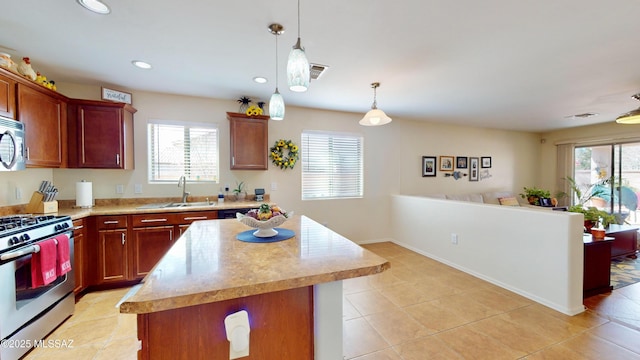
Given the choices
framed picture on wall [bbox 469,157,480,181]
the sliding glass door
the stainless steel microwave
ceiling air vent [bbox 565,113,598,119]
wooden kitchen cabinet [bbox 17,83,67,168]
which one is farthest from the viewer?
framed picture on wall [bbox 469,157,480,181]

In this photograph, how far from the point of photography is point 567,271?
2336mm

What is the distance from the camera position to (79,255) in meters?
2.55

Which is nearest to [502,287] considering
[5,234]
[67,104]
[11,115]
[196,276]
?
[196,276]

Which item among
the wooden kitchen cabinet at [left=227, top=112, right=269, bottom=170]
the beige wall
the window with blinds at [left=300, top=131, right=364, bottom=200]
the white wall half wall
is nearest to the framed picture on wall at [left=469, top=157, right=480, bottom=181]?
the beige wall

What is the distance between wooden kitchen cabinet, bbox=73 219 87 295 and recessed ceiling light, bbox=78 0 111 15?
2001 mm

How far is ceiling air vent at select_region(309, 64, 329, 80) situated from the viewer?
8.45 ft

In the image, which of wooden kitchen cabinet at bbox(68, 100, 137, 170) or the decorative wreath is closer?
wooden kitchen cabinet at bbox(68, 100, 137, 170)

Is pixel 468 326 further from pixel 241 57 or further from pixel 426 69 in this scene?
pixel 241 57

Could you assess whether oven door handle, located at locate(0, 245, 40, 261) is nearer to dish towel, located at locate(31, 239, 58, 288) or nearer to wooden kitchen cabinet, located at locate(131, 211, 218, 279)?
dish towel, located at locate(31, 239, 58, 288)

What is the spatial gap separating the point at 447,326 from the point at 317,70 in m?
2.78

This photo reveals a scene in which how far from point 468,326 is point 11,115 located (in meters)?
4.40

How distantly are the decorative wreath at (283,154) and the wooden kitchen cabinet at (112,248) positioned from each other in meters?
2.04

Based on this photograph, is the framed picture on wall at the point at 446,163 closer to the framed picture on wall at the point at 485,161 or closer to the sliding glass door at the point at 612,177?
the framed picture on wall at the point at 485,161

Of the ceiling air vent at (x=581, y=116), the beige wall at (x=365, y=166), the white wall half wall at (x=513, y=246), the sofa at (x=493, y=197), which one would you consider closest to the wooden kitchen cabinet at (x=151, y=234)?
the beige wall at (x=365, y=166)
